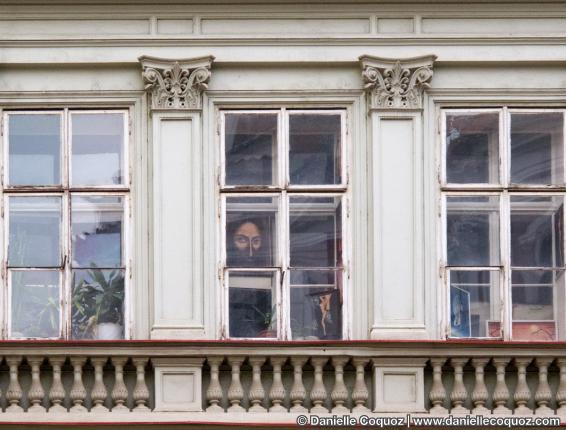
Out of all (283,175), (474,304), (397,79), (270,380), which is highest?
(397,79)

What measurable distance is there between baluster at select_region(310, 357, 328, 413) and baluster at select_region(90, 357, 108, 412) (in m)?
1.88

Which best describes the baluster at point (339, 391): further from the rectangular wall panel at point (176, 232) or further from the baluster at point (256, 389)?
the rectangular wall panel at point (176, 232)

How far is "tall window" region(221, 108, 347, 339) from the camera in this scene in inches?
779

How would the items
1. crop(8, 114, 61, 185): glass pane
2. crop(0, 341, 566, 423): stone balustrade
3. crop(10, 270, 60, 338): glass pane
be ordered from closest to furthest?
crop(0, 341, 566, 423): stone balustrade → crop(10, 270, 60, 338): glass pane → crop(8, 114, 61, 185): glass pane

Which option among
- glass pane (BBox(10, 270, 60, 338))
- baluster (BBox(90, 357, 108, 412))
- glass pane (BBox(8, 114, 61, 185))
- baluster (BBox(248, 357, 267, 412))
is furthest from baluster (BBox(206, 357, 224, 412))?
glass pane (BBox(8, 114, 61, 185))

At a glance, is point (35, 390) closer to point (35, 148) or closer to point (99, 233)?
point (99, 233)

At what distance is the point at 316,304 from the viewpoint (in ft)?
65.1

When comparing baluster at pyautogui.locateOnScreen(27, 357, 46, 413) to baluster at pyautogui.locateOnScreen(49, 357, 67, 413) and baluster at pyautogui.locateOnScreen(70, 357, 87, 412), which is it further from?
baluster at pyautogui.locateOnScreen(70, 357, 87, 412)

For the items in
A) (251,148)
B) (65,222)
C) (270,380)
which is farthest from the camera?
(251,148)

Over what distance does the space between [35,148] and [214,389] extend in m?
2.89

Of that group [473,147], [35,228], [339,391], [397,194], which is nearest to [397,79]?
[473,147]

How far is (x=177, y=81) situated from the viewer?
1998cm

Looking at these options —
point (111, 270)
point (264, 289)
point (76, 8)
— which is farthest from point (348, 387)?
point (76, 8)

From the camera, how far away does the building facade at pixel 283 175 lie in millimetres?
19719
